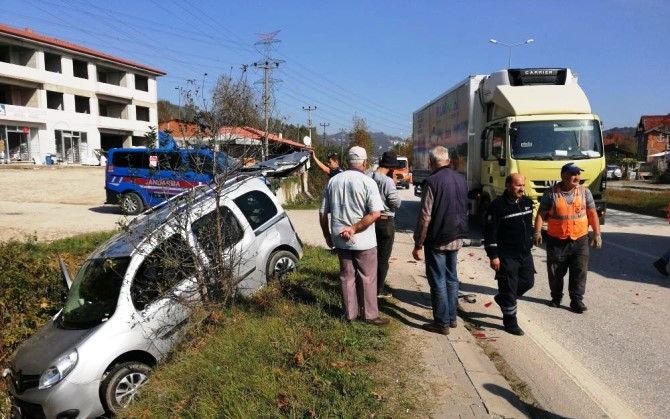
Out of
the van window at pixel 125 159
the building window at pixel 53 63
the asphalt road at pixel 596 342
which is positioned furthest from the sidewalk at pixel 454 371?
the building window at pixel 53 63

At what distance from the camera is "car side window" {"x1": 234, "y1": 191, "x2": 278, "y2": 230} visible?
256 inches

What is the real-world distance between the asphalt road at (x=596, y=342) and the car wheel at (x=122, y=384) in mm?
3538

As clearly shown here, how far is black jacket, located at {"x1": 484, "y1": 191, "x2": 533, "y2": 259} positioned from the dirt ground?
5.51 metres

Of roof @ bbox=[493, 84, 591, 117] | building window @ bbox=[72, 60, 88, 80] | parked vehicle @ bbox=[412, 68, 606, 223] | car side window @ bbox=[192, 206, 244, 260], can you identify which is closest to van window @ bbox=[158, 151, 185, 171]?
car side window @ bbox=[192, 206, 244, 260]

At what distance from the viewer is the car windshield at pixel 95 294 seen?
4.87 m

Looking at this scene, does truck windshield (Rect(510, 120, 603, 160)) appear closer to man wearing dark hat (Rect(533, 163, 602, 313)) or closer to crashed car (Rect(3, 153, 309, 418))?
man wearing dark hat (Rect(533, 163, 602, 313))

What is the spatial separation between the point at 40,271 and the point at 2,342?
5.08 feet

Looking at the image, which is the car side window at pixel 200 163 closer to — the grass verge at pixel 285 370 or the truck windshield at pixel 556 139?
the grass verge at pixel 285 370

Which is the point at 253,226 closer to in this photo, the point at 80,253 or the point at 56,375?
the point at 56,375

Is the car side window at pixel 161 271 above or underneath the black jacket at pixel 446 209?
underneath

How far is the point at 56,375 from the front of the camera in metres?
4.43

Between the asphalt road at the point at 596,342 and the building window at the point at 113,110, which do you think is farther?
the building window at the point at 113,110

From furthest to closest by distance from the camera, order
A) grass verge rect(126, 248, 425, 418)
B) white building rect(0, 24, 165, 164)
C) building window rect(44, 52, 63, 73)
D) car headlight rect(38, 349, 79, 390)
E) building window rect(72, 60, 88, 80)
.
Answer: building window rect(72, 60, 88, 80)
building window rect(44, 52, 63, 73)
white building rect(0, 24, 165, 164)
car headlight rect(38, 349, 79, 390)
grass verge rect(126, 248, 425, 418)

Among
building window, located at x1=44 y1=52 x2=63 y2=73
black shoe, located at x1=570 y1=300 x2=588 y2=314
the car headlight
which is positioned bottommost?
the car headlight
